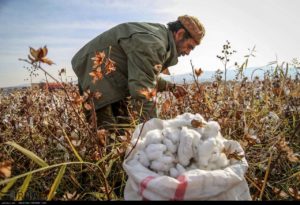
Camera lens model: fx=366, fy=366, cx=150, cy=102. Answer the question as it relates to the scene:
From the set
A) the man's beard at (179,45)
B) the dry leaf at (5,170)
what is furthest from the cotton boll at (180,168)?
the man's beard at (179,45)

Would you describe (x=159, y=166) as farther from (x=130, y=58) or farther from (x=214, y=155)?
(x=130, y=58)

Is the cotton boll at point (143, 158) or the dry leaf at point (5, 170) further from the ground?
the dry leaf at point (5, 170)

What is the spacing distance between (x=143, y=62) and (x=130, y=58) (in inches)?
5.7

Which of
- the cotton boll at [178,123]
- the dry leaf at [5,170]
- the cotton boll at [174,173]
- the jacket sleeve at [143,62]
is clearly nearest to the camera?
the dry leaf at [5,170]

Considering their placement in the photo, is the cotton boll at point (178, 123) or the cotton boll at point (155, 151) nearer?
the cotton boll at point (155, 151)

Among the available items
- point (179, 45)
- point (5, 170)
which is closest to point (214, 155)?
point (5, 170)

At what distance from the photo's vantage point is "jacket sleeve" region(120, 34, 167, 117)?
2711 mm

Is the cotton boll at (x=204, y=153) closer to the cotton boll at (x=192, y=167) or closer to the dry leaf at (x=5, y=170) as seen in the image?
the cotton boll at (x=192, y=167)

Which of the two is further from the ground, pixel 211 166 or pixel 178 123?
pixel 178 123

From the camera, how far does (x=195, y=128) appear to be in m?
1.82

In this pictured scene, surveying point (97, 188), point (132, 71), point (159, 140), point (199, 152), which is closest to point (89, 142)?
point (97, 188)

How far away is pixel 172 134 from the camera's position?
5.77 feet

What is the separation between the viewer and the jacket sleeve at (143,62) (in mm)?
2711

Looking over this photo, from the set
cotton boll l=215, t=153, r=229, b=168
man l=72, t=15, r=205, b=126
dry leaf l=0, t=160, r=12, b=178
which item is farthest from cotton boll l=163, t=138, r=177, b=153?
man l=72, t=15, r=205, b=126
